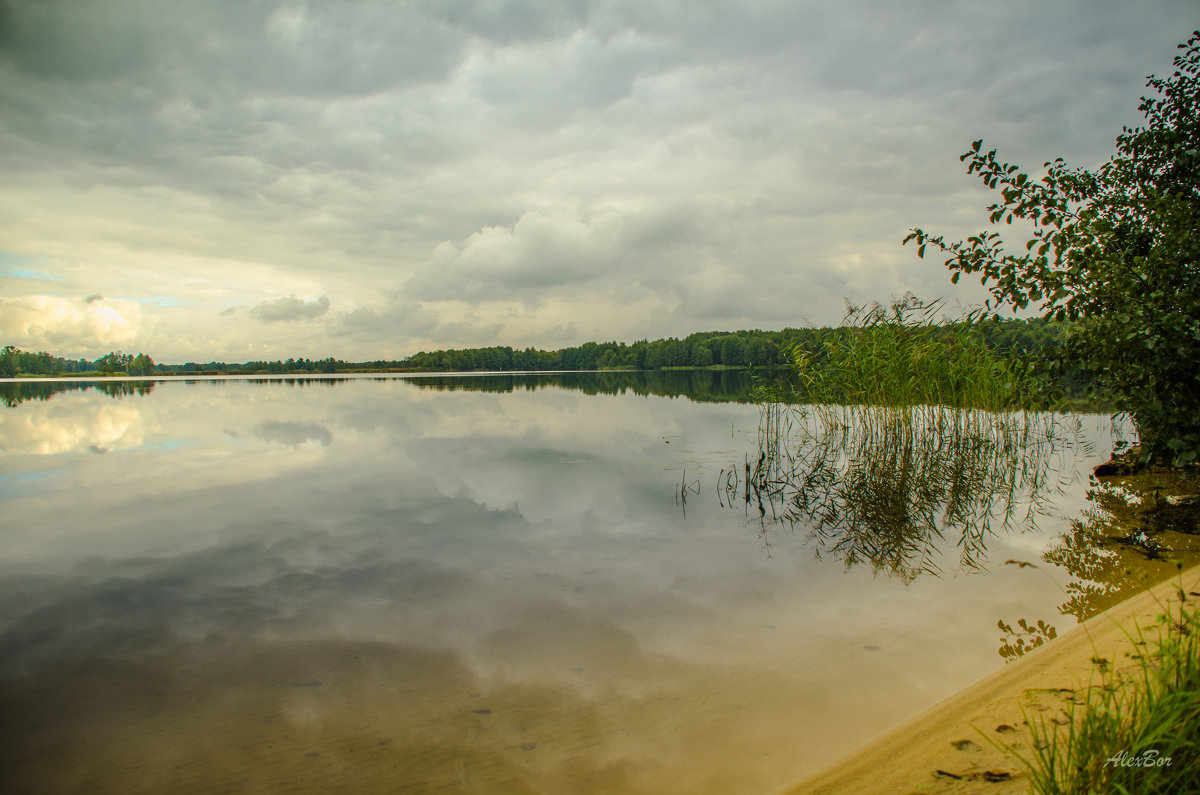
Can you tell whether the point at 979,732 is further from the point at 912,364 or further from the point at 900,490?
the point at 912,364

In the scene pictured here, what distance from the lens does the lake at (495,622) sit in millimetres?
3174

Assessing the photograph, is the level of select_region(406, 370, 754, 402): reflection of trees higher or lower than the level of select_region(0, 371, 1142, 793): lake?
higher

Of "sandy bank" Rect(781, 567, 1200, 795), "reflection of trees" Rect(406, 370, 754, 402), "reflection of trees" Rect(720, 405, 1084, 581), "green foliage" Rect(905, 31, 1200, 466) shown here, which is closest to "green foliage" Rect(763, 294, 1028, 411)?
"reflection of trees" Rect(720, 405, 1084, 581)

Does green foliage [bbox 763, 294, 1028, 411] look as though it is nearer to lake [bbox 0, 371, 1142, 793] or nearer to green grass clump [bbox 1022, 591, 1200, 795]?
lake [bbox 0, 371, 1142, 793]

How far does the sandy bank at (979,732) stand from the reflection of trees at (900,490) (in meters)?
2.29

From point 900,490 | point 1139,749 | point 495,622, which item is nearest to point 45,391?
point 495,622

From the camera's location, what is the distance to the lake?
10.4 feet

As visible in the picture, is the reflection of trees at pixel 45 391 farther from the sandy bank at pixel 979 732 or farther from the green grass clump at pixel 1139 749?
the green grass clump at pixel 1139 749

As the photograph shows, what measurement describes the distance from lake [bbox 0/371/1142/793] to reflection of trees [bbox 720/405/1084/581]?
0.07m

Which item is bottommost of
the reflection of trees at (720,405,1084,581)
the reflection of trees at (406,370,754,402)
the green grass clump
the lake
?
the lake

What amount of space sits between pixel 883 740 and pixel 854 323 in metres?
10.4

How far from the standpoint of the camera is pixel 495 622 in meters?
4.79

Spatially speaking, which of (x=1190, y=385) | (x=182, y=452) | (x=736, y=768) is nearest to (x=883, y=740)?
(x=736, y=768)

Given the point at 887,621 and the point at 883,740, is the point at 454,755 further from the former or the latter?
the point at 887,621
